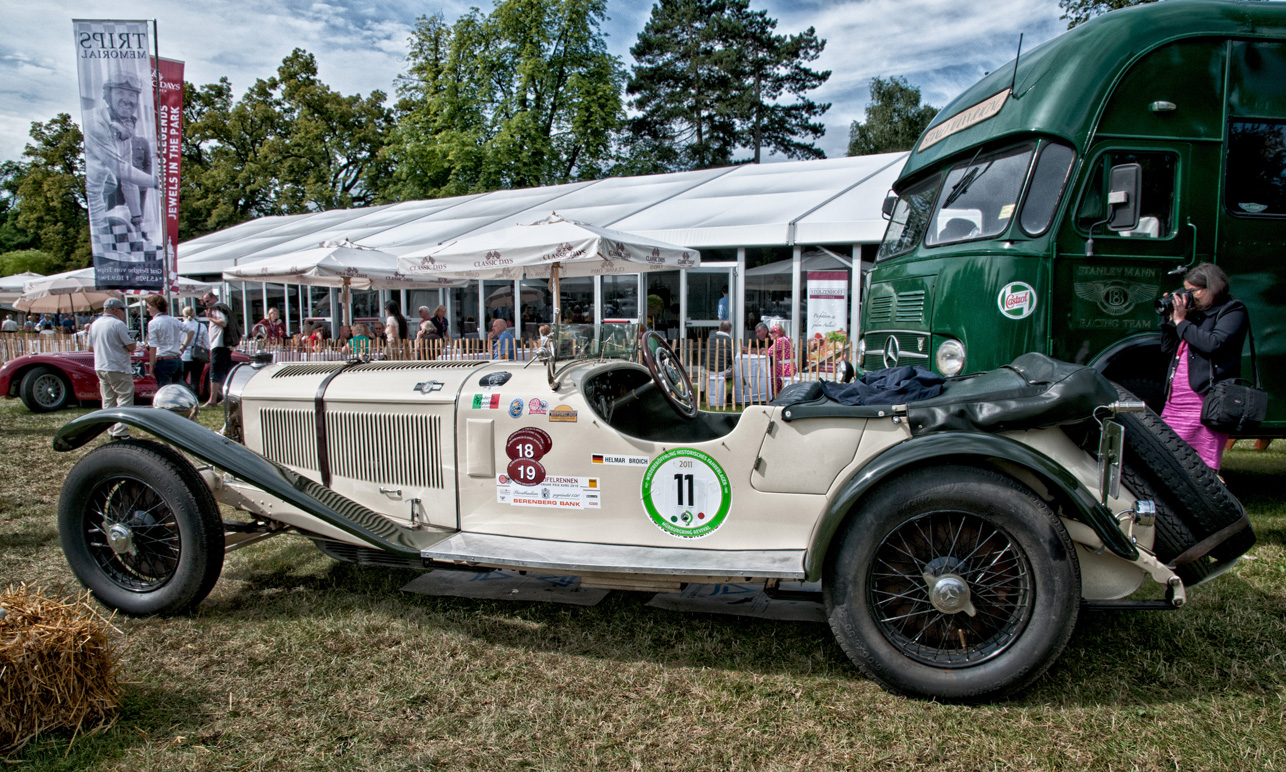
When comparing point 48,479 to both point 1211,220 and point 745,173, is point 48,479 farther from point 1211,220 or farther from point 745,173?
point 745,173

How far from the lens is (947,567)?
8.71 feet

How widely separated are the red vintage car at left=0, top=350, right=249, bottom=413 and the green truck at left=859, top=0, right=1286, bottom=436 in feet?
34.8

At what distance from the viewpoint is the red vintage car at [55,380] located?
10.7m

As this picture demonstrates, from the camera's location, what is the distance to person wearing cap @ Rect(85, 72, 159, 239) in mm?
10422

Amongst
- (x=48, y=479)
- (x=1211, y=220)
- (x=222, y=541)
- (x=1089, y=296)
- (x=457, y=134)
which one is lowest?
(x=48, y=479)

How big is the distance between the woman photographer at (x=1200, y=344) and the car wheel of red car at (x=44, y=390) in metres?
13.7

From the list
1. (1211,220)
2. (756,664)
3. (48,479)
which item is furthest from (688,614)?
(48,479)

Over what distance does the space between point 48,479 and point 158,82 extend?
307 inches

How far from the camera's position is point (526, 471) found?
328cm

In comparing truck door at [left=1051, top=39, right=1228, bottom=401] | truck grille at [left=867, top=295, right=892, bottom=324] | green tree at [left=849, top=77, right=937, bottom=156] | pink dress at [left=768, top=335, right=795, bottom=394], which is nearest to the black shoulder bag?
truck door at [left=1051, top=39, right=1228, bottom=401]

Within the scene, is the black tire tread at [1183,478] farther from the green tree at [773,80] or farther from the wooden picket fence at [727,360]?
the green tree at [773,80]

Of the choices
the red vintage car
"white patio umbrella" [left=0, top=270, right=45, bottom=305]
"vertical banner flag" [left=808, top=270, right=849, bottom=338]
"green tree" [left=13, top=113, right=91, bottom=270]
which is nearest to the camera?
the red vintage car

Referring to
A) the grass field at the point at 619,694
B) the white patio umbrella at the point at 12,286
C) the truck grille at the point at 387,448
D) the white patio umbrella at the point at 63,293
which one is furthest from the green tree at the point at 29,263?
the truck grille at the point at 387,448

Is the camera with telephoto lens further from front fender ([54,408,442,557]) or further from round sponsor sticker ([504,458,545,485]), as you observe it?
front fender ([54,408,442,557])
